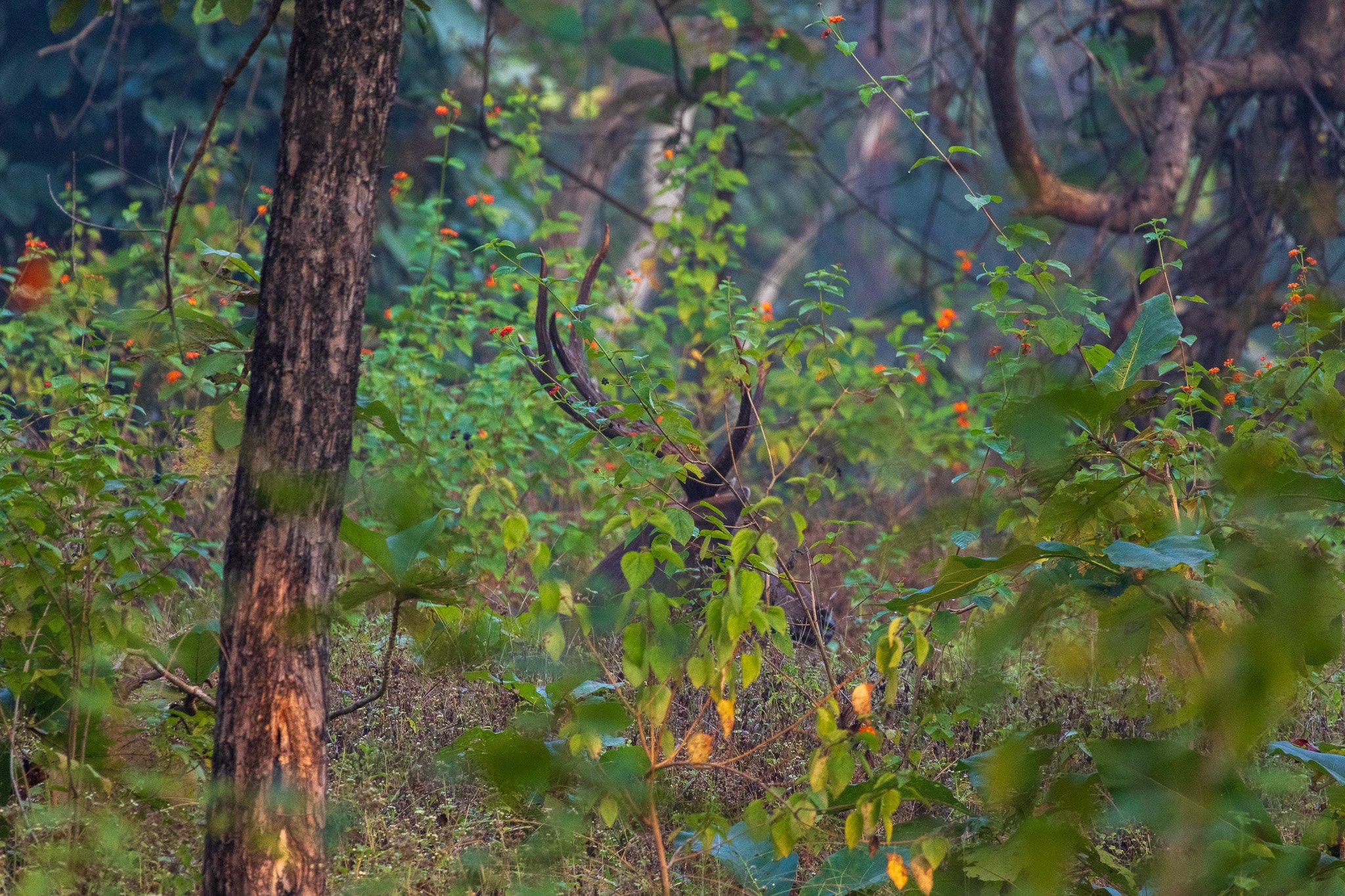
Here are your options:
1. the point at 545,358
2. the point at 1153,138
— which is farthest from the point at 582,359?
the point at 1153,138

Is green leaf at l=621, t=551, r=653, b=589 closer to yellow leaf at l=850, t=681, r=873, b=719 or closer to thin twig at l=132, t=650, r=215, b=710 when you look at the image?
yellow leaf at l=850, t=681, r=873, b=719

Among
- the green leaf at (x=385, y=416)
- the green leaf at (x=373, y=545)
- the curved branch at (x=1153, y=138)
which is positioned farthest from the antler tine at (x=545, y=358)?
the curved branch at (x=1153, y=138)

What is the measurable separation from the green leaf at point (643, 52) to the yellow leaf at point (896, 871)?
6.70m

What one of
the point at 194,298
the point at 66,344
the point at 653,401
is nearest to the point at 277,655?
the point at 653,401

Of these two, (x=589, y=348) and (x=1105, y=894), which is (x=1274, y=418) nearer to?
(x=1105, y=894)

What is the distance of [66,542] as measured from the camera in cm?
303

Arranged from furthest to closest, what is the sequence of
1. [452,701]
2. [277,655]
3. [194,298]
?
1. [194,298]
2. [452,701]
3. [277,655]

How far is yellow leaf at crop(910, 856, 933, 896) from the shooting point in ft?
7.04

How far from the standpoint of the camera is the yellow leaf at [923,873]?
7.04 feet

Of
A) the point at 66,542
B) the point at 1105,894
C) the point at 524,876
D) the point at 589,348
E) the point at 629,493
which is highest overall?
the point at 589,348

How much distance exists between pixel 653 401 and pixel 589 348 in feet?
0.90

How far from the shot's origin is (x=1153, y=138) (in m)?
7.14

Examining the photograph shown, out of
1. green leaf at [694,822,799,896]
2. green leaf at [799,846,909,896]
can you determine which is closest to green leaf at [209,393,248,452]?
green leaf at [694,822,799,896]

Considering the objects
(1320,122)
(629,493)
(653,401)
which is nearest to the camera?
(629,493)
